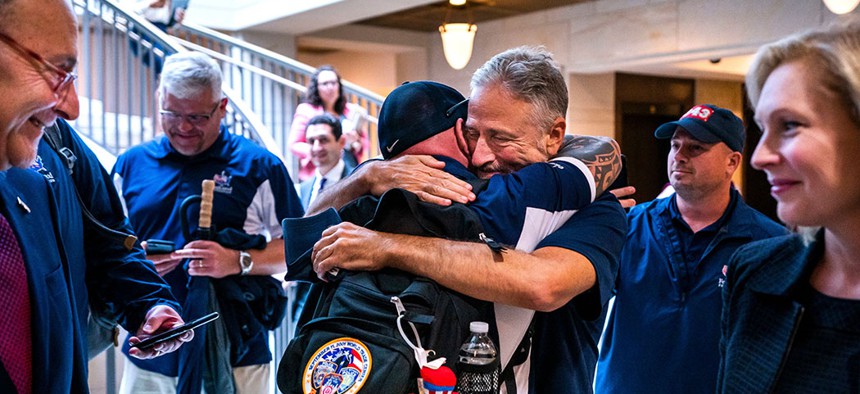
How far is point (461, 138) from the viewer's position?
6.93ft

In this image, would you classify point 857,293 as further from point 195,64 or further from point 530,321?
point 195,64

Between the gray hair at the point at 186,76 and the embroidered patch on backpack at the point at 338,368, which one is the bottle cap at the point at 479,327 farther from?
the gray hair at the point at 186,76

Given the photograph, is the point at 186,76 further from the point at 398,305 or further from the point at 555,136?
the point at 398,305

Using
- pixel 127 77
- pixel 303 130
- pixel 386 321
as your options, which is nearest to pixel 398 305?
pixel 386 321

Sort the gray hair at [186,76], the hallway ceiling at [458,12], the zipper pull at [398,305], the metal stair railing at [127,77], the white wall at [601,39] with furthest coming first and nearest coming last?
the hallway ceiling at [458,12] → the white wall at [601,39] → the metal stair railing at [127,77] → the gray hair at [186,76] → the zipper pull at [398,305]

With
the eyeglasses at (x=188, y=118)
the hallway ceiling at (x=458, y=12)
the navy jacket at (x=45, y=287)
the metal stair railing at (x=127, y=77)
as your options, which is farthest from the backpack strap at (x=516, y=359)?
the hallway ceiling at (x=458, y=12)

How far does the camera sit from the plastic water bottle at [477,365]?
1.73m

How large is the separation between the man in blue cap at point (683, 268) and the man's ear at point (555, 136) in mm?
1290

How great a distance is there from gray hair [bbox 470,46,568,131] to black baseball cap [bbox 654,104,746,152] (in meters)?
1.50

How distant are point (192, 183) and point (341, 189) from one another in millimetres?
1396

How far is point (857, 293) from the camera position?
148 cm

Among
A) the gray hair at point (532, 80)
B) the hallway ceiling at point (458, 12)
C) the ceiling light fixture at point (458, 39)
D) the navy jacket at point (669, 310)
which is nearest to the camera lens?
the gray hair at point (532, 80)

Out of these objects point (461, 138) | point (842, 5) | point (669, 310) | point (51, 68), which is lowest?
point (669, 310)

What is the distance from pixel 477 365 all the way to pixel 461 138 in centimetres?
66
